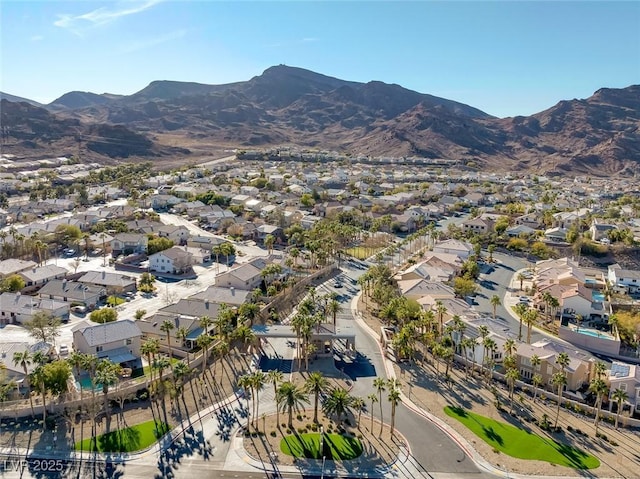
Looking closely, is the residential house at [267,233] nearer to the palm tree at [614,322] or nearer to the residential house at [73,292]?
the residential house at [73,292]

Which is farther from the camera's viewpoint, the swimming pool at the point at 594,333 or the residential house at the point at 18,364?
the swimming pool at the point at 594,333

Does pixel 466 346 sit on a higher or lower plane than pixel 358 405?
higher

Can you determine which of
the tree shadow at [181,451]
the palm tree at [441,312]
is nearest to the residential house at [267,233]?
the palm tree at [441,312]

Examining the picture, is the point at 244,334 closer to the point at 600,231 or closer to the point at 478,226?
the point at 478,226

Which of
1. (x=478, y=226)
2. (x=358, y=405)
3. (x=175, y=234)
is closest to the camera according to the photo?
(x=358, y=405)

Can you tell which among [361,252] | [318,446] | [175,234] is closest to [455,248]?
[361,252]

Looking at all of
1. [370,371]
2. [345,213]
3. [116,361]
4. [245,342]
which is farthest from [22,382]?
[345,213]
